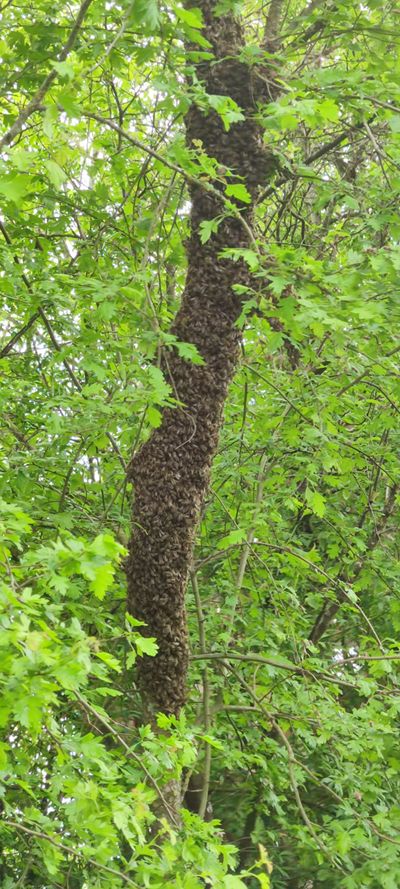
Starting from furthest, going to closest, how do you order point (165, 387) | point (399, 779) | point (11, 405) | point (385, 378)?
point (399, 779) → point (11, 405) → point (385, 378) → point (165, 387)

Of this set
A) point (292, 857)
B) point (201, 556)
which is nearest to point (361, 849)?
point (292, 857)

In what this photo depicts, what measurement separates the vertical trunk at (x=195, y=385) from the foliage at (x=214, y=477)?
122 millimetres

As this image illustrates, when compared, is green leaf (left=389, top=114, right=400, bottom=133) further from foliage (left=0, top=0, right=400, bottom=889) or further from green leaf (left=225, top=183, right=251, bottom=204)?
green leaf (left=225, top=183, right=251, bottom=204)

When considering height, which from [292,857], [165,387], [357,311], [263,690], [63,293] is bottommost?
[292,857]

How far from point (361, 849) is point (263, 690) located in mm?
954

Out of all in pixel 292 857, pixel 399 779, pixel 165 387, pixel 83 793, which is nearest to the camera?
pixel 83 793

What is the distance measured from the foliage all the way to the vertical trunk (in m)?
0.12

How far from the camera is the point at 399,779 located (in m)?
5.36

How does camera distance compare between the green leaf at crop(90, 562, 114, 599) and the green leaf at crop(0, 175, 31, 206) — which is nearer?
the green leaf at crop(90, 562, 114, 599)

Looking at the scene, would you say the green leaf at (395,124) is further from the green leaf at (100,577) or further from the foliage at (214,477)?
the green leaf at (100,577)

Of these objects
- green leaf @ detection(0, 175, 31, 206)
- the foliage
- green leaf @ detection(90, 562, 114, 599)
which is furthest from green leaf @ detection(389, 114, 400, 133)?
green leaf @ detection(90, 562, 114, 599)

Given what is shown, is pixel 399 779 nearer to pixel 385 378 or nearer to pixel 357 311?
pixel 385 378

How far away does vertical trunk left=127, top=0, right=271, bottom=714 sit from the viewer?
3973 mm

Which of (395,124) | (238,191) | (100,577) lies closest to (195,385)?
(238,191)
